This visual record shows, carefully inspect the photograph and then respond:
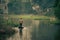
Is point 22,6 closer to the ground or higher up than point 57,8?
higher up

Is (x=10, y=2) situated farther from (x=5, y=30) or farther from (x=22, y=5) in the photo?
(x=5, y=30)

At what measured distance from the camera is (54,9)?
2116 cm

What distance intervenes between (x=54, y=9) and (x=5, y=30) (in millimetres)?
6102

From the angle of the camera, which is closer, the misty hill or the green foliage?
the green foliage

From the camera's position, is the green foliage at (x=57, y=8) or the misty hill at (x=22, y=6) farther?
the misty hill at (x=22, y=6)

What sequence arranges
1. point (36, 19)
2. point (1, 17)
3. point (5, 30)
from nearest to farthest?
point (5, 30) < point (1, 17) < point (36, 19)

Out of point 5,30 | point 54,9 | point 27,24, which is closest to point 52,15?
point 54,9

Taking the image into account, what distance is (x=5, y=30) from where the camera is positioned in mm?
16328

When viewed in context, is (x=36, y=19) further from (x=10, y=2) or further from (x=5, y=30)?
(x=5, y=30)

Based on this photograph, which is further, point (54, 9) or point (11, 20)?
point (54, 9)

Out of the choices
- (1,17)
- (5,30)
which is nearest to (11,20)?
(1,17)

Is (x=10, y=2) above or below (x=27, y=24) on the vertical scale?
above

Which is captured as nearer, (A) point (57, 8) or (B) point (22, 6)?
(A) point (57, 8)

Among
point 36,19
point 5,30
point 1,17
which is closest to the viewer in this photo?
point 5,30
